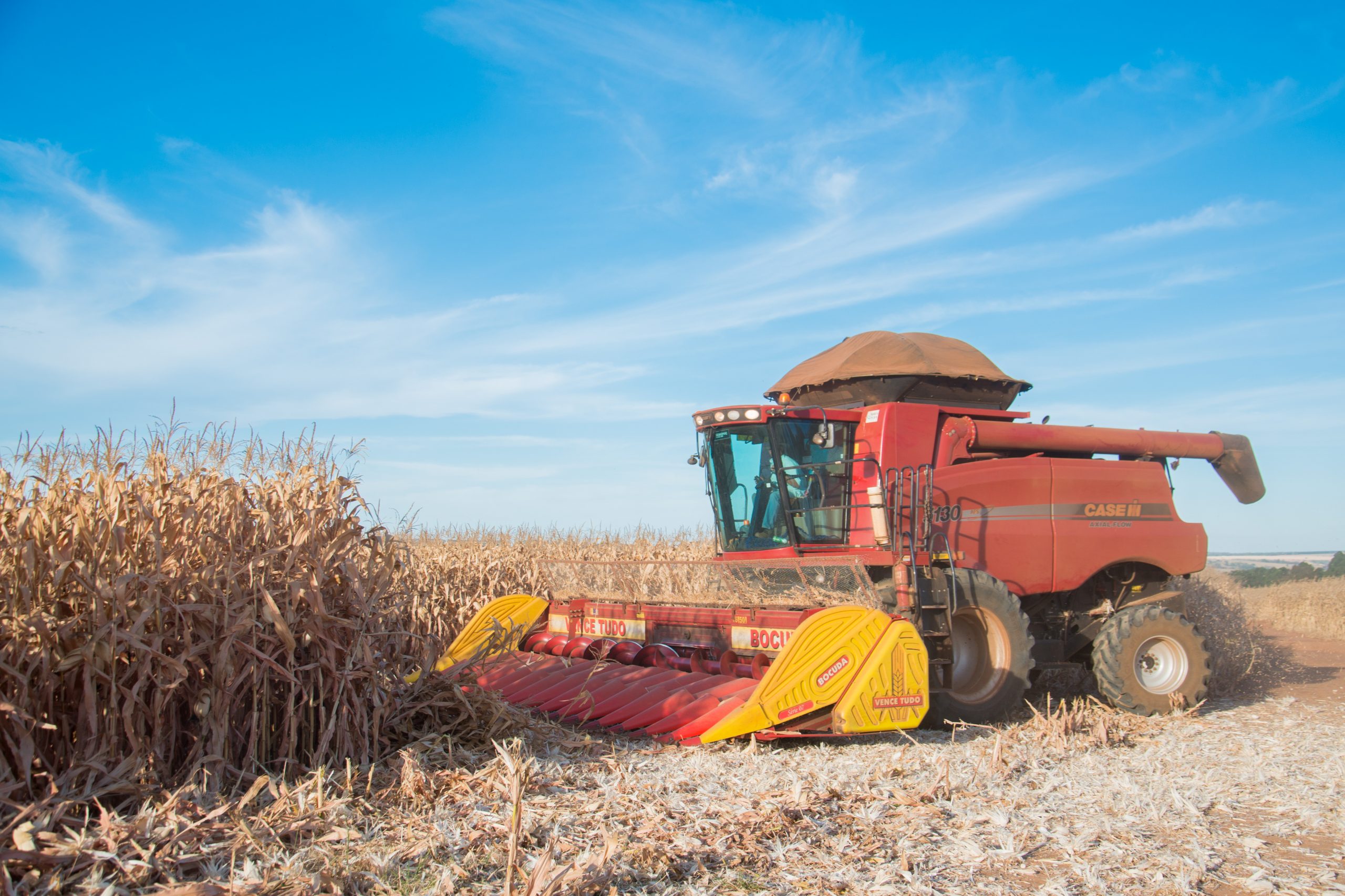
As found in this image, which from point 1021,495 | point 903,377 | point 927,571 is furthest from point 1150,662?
point 903,377

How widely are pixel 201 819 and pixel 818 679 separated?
127 inches

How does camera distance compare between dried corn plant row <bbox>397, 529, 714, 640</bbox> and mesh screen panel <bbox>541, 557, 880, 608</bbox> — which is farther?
dried corn plant row <bbox>397, 529, 714, 640</bbox>

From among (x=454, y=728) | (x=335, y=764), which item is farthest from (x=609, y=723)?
(x=335, y=764)

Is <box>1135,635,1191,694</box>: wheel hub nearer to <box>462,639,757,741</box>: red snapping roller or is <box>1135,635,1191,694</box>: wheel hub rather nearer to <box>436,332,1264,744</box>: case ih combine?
<box>436,332,1264,744</box>: case ih combine

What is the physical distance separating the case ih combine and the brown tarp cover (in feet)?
0.09

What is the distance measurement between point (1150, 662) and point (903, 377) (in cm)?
308

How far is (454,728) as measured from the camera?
4.57 metres

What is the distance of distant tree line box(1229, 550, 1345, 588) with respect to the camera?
2505 centimetres

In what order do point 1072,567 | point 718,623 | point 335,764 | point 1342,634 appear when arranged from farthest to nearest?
point 1342,634, point 1072,567, point 718,623, point 335,764

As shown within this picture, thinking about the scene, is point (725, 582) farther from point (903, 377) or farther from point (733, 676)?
point (903, 377)

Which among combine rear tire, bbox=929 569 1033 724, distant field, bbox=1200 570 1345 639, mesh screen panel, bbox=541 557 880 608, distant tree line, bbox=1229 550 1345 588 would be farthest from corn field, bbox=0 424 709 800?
distant tree line, bbox=1229 550 1345 588

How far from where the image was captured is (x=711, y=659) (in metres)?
6.71

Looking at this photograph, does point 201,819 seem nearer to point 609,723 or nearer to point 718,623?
point 609,723

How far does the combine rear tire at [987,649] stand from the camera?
6.68 metres
